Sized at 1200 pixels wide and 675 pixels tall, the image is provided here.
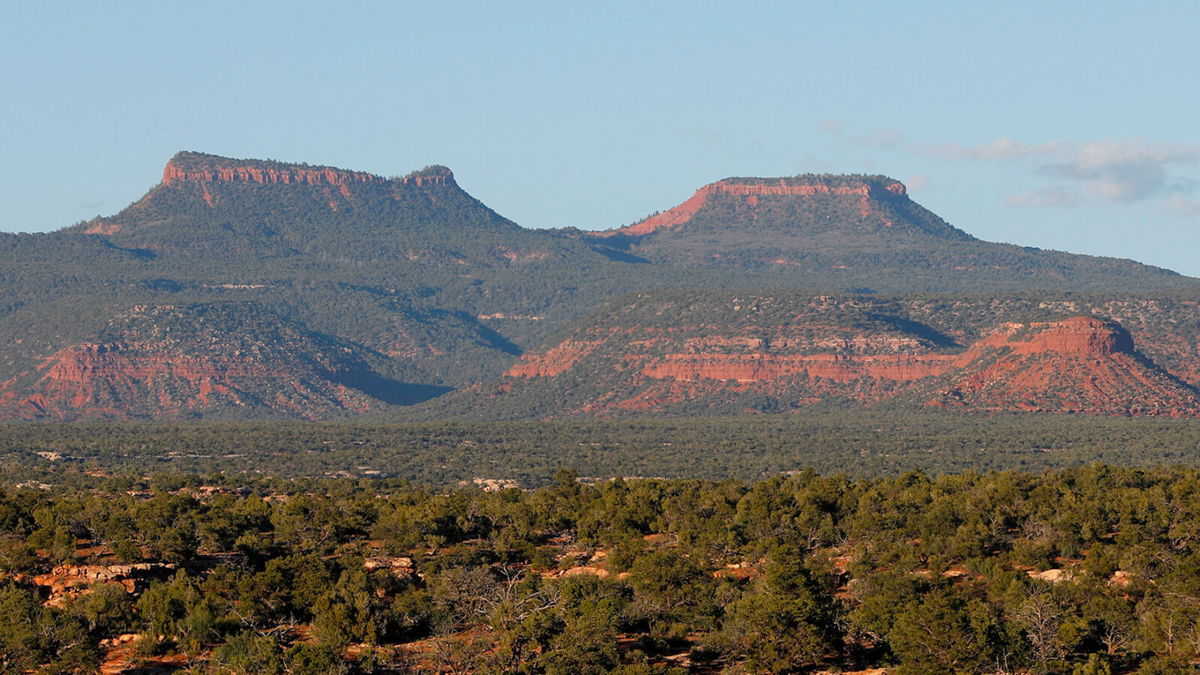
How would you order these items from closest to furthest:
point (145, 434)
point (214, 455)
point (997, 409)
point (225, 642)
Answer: point (225, 642) < point (214, 455) < point (145, 434) < point (997, 409)

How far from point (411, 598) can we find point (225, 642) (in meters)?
6.68

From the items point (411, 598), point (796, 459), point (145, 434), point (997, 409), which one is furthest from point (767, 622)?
point (997, 409)

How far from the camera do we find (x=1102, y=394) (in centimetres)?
18362

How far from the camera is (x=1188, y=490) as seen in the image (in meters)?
72.2

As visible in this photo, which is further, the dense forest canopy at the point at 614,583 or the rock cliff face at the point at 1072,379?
the rock cliff face at the point at 1072,379

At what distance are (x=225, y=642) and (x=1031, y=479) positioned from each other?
40.7 m

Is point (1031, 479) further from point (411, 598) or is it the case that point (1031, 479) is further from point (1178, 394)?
point (1178, 394)

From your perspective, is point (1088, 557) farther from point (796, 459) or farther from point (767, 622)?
point (796, 459)

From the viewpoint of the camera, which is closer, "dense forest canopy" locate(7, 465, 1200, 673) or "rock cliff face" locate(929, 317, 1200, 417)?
"dense forest canopy" locate(7, 465, 1200, 673)

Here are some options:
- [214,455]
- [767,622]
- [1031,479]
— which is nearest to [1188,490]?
[1031,479]

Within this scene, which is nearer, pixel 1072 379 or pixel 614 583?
pixel 614 583

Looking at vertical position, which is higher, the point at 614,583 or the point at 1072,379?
the point at 1072,379

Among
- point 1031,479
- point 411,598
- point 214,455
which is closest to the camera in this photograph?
point 411,598

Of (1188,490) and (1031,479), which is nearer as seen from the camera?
(1188,490)
